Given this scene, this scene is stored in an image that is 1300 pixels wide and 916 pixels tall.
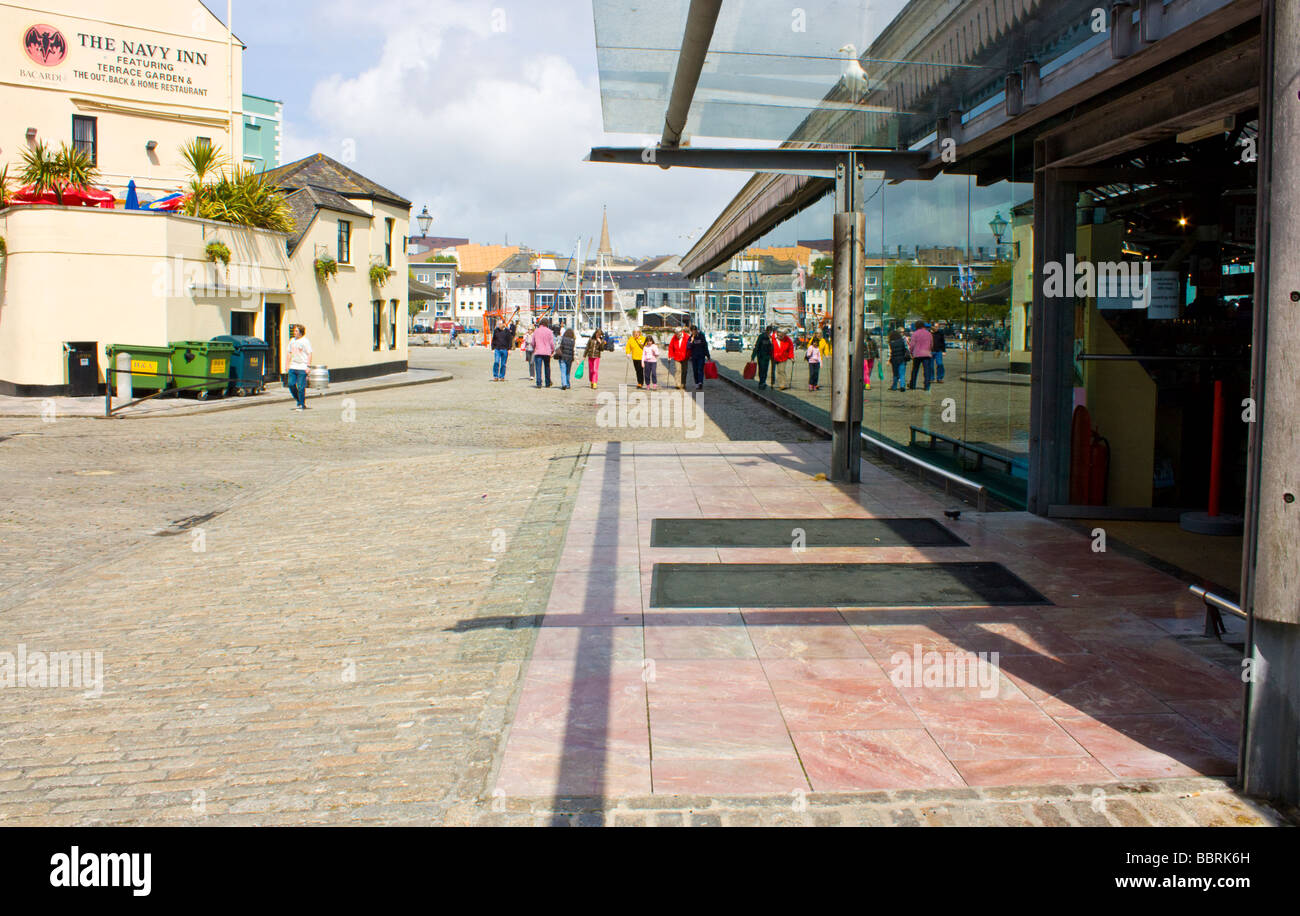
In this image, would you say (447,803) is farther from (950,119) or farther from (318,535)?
(950,119)

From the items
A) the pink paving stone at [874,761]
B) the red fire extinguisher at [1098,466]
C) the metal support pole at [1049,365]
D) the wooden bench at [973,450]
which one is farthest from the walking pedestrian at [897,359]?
the pink paving stone at [874,761]

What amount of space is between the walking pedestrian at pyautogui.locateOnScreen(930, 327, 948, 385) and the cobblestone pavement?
375cm

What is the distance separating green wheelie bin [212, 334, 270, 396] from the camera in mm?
23891

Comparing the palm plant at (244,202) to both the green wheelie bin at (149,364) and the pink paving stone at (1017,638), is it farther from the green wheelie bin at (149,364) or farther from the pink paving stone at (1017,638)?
the pink paving stone at (1017,638)

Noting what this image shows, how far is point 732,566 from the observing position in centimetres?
716

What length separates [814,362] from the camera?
72.8 ft

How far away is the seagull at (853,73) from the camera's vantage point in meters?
7.51

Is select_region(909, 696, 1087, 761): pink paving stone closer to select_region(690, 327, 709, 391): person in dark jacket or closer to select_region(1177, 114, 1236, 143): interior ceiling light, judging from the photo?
select_region(1177, 114, 1236, 143): interior ceiling light

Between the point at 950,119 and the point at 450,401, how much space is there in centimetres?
1610

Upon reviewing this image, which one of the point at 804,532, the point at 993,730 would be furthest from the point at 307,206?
the point at 993,730

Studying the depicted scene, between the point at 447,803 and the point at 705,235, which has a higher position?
the point at 705,235

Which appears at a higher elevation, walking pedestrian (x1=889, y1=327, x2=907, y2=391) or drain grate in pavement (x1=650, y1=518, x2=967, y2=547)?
walking pedestrian (x1=889, y1=327, x2=907, y2=391)

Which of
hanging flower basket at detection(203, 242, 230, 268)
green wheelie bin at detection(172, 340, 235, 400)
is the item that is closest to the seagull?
green wheelie bin at detection(172, 340, 235, 400)
